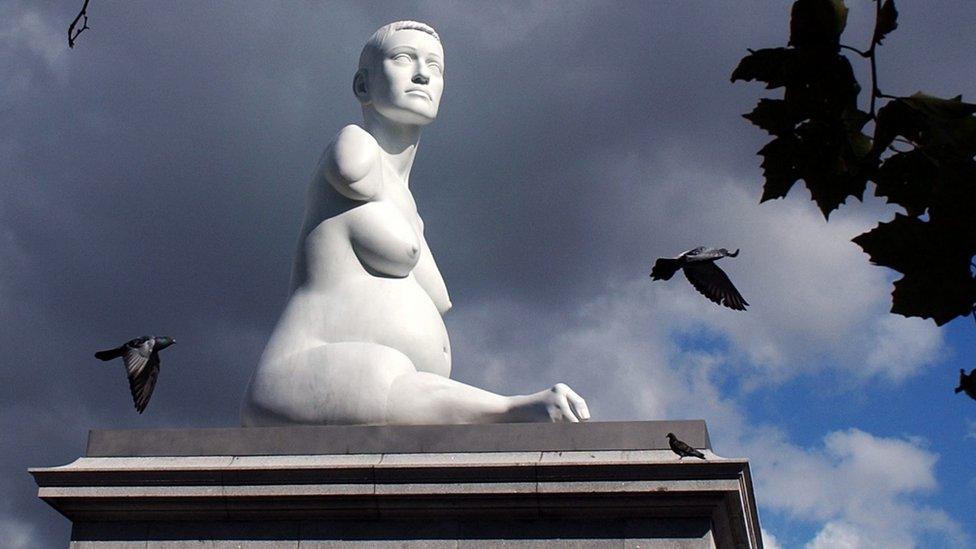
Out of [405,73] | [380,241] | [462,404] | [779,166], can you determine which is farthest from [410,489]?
[779,166]

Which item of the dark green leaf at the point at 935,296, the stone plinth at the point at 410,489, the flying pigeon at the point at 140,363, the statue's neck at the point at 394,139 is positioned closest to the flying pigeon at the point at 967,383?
the dark green leaf at the point at 935,296

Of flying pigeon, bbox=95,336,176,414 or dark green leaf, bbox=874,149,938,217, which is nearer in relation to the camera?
dark green leaf, bbox=874,149,938,217

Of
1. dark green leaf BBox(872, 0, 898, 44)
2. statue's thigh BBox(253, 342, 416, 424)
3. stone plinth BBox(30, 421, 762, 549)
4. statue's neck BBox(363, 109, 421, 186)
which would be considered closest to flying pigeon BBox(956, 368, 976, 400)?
dark green leaf BBox(872, 0, 898, 44)

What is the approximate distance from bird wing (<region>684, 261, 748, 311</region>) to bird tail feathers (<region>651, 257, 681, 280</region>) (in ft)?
0.82

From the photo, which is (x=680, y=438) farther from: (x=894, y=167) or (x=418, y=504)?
(x=894, y=167)

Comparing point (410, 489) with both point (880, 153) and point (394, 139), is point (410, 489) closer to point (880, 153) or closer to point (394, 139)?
point (394, 139)

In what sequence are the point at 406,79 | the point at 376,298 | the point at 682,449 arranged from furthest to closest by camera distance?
1. the point at 406,79
2. the point at 376,298
3. the point at 682,449

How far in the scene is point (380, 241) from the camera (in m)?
10.7

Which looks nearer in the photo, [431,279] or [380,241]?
[380,241]

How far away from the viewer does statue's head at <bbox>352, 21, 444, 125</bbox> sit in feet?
37.9

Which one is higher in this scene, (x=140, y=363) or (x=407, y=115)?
(x=407, y=115)

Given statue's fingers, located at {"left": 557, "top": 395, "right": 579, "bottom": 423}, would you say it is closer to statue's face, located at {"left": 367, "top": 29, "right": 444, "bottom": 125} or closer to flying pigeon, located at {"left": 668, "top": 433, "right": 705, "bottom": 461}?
flying pigeon, located at {"left": 668, "top": 433, "right": 705, "bottom": 461}

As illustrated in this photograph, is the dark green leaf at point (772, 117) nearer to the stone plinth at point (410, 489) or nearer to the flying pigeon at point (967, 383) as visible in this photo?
the flying pigeon at point (967, 383)

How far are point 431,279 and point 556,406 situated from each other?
95.6 inches
